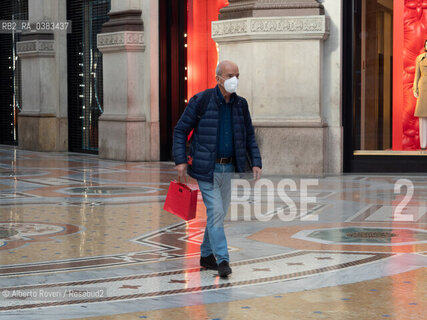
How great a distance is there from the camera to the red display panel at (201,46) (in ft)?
61.2

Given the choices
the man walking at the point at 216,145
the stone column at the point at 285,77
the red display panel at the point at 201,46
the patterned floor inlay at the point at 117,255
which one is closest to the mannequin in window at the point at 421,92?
the stone column at the point at 285,77

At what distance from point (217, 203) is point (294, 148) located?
8.62 metres

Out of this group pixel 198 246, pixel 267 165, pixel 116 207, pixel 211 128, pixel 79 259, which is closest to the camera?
pixel 211 128

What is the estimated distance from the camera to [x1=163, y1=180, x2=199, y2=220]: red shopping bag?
7043mm

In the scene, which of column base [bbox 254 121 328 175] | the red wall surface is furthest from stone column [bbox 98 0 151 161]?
the red wall surface

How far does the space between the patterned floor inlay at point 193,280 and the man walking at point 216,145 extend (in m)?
0.23

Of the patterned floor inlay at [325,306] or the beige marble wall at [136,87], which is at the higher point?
the beige marble wall at [136,87]

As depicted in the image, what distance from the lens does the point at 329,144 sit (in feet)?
52.6

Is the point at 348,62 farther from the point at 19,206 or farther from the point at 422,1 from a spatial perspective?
the point at 19,206

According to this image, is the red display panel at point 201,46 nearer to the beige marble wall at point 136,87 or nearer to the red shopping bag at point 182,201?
the beige marble wall at point 136,87

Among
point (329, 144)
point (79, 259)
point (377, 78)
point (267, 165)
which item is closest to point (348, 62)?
point (377, 78)

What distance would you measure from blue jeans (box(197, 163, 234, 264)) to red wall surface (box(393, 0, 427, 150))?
9.63m

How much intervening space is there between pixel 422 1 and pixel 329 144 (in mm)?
3154

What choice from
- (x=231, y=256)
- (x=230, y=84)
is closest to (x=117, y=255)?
(x=231, y=256)
